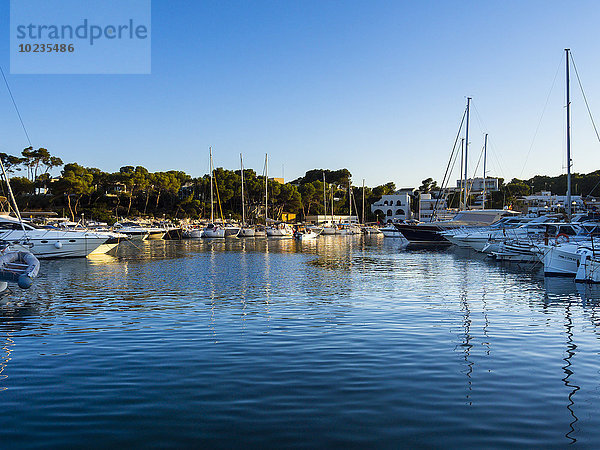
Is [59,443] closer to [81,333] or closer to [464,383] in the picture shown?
[464,383]

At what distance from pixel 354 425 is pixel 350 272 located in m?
25.4

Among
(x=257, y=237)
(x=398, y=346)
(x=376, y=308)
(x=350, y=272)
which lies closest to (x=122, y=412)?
(x=398, y=346)

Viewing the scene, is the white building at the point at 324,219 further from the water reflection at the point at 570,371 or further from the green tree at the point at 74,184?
the water reflection at the point at 570,371

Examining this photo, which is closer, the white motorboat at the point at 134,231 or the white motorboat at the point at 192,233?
the white motorboat at the point at 134,231

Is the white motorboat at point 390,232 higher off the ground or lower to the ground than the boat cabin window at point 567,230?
lower

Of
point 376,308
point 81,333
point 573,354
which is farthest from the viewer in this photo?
point 376,308

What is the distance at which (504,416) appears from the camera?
794cm

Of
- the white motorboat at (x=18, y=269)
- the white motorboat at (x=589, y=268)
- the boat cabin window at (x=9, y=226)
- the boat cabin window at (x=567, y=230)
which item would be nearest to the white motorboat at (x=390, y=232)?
the boat cabin window at (x=567, y=230)

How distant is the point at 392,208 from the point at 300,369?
143 m

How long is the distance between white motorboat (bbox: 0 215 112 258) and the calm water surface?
17871mm

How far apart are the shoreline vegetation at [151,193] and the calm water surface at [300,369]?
78.6 meters

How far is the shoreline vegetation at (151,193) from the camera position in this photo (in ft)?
333

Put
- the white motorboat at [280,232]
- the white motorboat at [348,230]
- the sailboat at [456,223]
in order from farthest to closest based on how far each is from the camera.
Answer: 1. the white motorboat at [348,230]
2. the white motorboat at [280,232]
3. the sailboat at [456,223]

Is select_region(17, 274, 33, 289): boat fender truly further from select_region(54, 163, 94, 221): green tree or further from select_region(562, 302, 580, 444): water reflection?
select_region(54, 163, 94, 221): green tree
